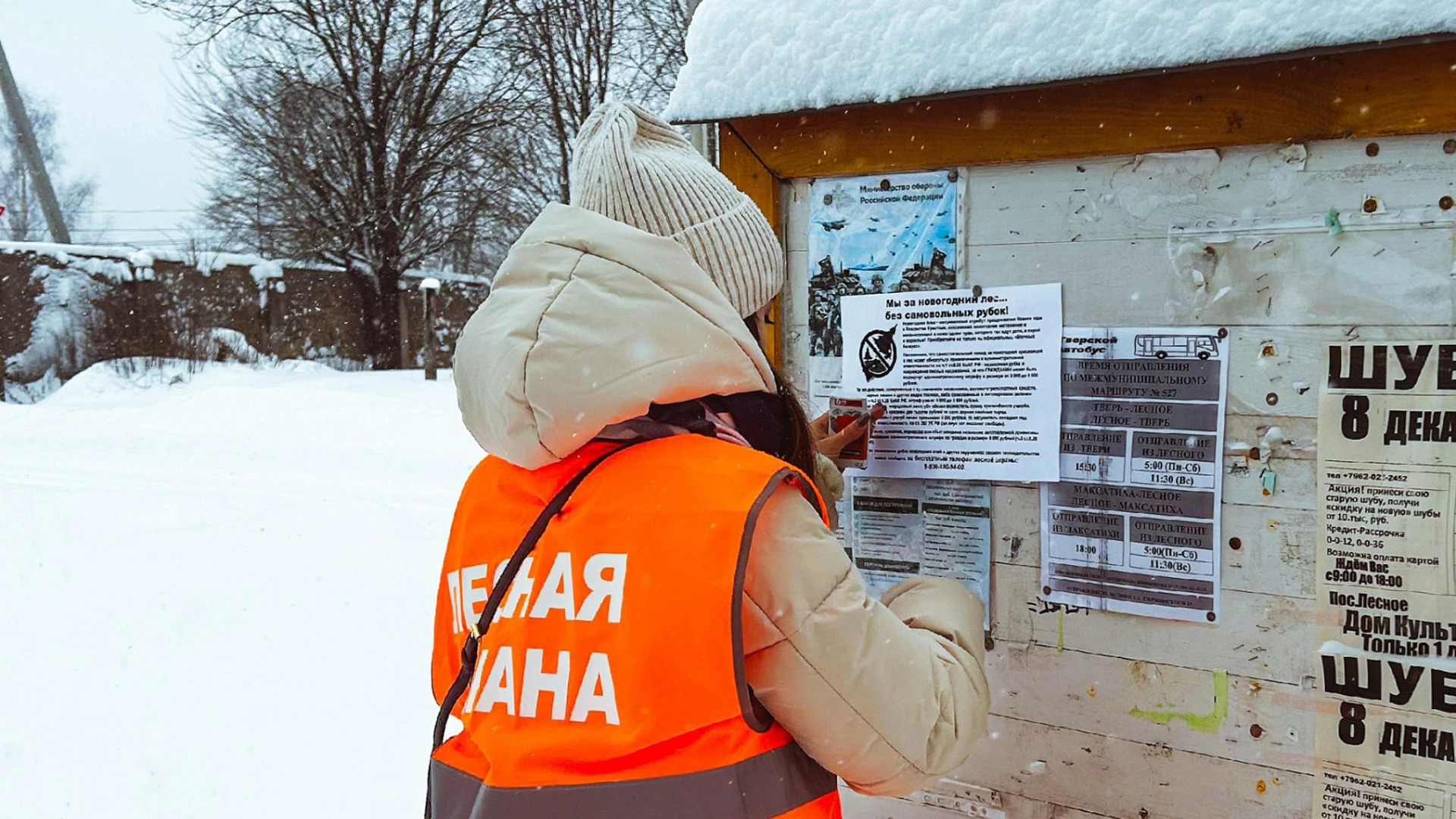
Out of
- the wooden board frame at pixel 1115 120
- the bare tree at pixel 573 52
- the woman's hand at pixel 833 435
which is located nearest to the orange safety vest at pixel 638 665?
the woman's hand at pixel 833 435

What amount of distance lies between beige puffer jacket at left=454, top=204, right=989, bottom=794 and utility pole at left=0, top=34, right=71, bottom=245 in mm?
18649

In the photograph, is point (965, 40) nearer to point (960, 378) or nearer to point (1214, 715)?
point (960, 378)

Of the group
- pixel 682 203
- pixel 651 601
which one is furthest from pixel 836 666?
pixel 682 203

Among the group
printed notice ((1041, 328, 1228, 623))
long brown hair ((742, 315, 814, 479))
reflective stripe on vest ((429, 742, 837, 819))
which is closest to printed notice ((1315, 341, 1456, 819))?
printed notice ((1041, 328, 1228, 623))

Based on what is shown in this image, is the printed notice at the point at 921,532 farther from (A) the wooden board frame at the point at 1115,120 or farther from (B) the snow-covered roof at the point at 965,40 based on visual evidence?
(B) the snow-covered roof at the point at 965,40

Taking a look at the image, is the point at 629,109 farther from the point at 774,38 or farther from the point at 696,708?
the point at 696,708

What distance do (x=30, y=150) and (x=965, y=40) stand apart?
1971 centimetres

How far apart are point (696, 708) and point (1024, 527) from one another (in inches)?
32.6

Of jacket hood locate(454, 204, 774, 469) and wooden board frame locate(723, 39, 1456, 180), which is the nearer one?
jacket hood locate(454, 204, 774, 469)

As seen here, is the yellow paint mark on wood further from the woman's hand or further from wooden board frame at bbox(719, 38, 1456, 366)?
wooden board frame at bbox(719, 38, 1456, 366)

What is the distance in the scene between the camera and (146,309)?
583 inches

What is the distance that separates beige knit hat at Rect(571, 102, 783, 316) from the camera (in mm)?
1334

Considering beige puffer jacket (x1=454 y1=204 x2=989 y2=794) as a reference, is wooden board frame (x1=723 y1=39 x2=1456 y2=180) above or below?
above

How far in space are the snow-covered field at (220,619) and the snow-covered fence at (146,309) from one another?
4.37 meters
